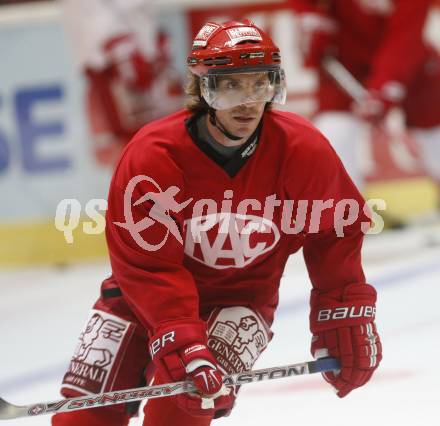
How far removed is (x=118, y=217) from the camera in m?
2.19

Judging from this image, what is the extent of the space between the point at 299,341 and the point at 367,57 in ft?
5.79

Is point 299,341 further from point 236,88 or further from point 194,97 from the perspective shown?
point 236,88

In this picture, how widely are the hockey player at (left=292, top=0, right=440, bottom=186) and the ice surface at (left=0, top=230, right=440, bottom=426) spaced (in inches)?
23.1

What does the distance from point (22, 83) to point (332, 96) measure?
1.52 meters

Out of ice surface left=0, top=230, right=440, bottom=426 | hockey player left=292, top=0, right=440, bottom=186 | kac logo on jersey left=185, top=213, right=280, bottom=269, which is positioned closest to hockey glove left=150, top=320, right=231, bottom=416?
kac logo on jersey left=185, top=213, right=280, bottom=269

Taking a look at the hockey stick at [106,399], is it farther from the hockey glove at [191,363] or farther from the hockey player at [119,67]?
the hockey player at [119,67]

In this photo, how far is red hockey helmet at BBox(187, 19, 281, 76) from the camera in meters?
2.12

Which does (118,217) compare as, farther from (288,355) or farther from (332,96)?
(332,96)

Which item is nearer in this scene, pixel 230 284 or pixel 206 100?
pixel 206 100

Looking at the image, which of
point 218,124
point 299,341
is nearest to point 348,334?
point 218,124

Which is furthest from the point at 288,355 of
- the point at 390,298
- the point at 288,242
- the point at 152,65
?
the point at 152,65

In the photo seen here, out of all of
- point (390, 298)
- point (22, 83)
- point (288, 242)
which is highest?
point (288, 242)

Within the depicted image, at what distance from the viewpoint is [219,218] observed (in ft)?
7.39

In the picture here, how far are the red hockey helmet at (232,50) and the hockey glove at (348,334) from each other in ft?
1.58
